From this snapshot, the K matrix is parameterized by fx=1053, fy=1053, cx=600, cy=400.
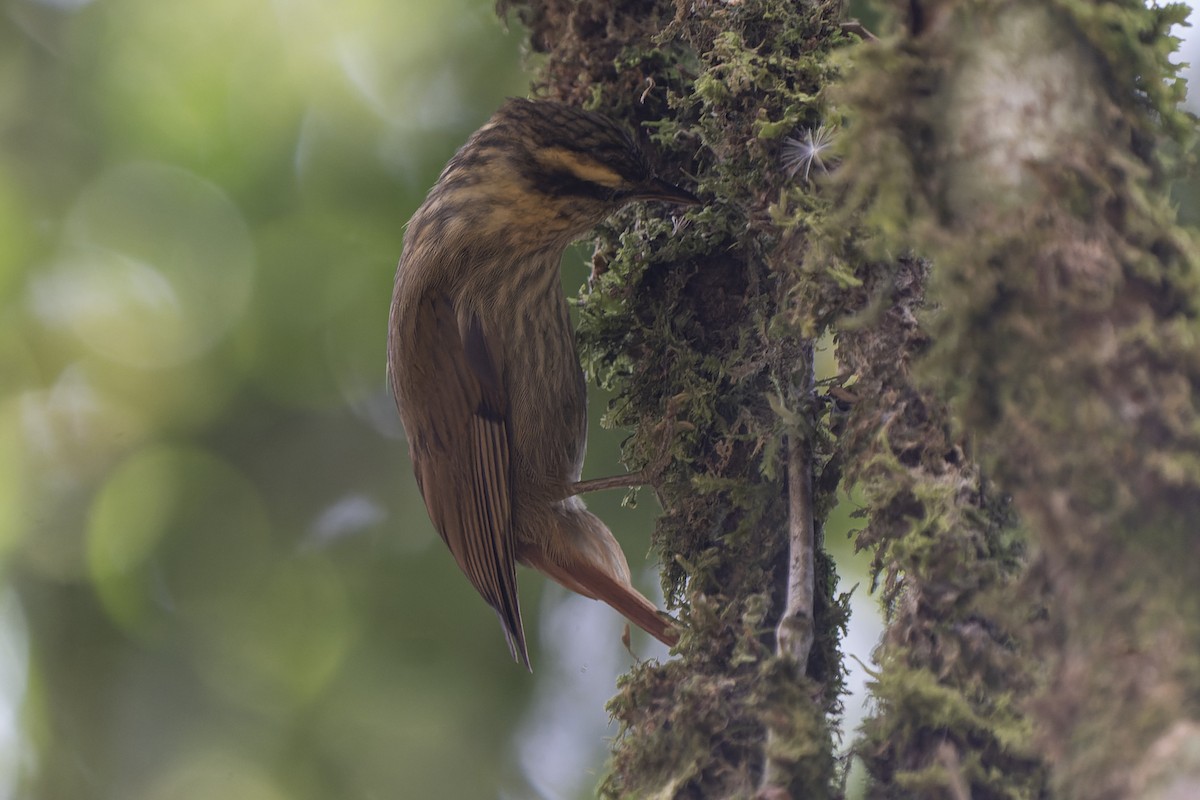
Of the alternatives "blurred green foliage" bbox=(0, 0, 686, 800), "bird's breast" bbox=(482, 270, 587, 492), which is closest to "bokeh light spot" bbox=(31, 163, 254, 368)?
"blurred green foliage" bbox=(0, 0, 686, 800)

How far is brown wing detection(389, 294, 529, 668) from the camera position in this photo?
3.47m

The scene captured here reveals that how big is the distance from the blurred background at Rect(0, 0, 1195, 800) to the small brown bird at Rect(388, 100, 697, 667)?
1.37m

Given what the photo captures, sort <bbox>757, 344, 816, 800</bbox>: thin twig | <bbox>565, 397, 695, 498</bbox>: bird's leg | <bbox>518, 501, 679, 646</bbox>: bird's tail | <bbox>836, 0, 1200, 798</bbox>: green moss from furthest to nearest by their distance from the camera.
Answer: <bbox>518, 501, 679, 646</bbox>: bird's tail < <bbox>565, 397, 695, 498</bbox>: bird's leg < <bbox>757, 344, 816, 800</bbox>: thin twig < <bbox>836, 0, 1200, 798</bbox>: green moss

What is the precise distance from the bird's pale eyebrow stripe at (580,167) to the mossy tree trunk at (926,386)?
0.19 m

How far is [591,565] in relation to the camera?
3449 mm

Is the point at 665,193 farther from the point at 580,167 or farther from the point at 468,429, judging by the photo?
the point at 468,429

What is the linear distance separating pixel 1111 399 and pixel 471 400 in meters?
2.38

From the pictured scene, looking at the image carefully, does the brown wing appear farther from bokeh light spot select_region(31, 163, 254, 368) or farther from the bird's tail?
bokeh light spot select_region(31, 163, 254, 368)

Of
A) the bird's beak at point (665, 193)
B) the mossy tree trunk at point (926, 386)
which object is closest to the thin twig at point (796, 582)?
the mossy tree trunk at point (926, 386)

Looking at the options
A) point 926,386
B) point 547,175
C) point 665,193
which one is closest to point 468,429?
point 547,175

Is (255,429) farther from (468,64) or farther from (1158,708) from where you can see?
(1158,708)

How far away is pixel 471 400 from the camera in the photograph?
349 cm

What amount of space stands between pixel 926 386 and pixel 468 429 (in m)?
1.89

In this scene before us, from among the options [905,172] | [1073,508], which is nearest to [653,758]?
[1073,508]
